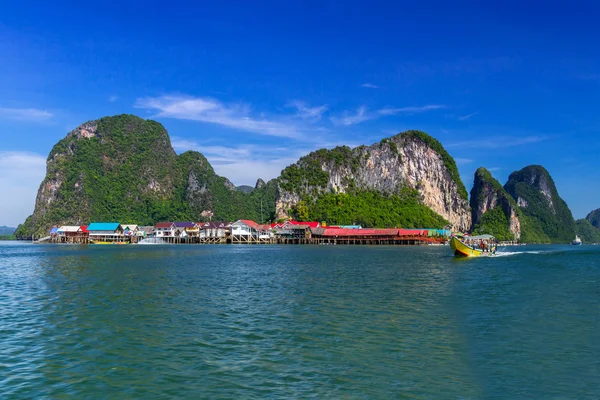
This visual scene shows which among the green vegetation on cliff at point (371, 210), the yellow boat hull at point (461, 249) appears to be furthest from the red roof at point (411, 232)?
the yellow boat hull at point (461, 249)

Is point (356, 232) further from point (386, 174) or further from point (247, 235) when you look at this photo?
point (386, 174)

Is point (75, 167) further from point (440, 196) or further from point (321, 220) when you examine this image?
point (440, 196)

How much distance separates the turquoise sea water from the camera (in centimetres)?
1009

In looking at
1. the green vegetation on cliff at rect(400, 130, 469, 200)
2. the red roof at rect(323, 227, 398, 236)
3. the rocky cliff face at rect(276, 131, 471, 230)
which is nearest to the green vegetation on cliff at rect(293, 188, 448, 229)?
the rocky cliff face at rect(276, 131, 471, 230)

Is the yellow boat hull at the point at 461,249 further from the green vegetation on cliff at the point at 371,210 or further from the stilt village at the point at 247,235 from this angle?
the green vegetation on cliff at the point at 371,210

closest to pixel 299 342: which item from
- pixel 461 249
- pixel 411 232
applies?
pixel 461 249

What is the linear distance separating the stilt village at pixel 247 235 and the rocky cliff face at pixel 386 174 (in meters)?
25.6

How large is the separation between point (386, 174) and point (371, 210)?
88.4ft

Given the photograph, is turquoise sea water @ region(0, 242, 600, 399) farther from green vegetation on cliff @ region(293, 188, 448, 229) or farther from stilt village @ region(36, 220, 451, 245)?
green vegetation on cliff @ region(293, 188, 448, 229)

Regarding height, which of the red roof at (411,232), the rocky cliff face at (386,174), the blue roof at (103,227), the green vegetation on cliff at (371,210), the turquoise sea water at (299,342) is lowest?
the turquoise sea water at (299,342)

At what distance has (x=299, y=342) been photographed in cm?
1375

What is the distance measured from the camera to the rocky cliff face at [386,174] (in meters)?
160

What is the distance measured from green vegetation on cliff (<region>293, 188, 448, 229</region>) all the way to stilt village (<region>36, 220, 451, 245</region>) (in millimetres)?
19443

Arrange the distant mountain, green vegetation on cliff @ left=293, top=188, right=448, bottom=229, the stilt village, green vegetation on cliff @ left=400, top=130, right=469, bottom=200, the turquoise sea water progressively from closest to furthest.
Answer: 1. the turquoise sea water
2. the stilt village
3. green vegetation on cliff @ left=293, top=188, right=448, bottom=229
4. the distant mountain
5. green vegetation on cliff @ left=400, top=130, right=469, bottom=200
